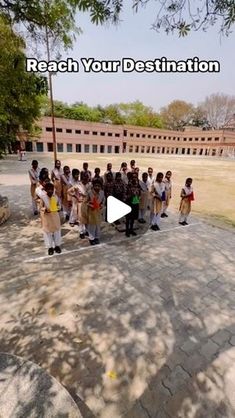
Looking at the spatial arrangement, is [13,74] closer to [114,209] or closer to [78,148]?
[114,209]

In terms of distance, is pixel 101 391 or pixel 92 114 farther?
pixel 92 114

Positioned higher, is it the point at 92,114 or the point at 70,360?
the point at 92,114

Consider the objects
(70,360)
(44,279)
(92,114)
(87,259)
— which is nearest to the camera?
(70,360)

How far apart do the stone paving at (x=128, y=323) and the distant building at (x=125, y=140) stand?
115 ft

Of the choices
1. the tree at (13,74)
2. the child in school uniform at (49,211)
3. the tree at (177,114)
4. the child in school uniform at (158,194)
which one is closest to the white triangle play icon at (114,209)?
the child in school uniform at (158,194)

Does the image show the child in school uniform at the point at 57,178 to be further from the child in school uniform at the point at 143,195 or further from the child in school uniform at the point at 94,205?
the child in school uniform at the point at 143,195

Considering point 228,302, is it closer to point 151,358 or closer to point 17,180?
point 151,358

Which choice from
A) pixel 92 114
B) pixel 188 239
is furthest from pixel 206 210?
pixel 92 114

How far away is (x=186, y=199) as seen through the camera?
7309mm

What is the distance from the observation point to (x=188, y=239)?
6.79 m

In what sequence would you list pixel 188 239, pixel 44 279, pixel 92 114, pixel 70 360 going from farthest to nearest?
pixel 92 114
pixel 188 239
pixel 44 279
pixel 70 360

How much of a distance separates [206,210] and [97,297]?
22.8ft

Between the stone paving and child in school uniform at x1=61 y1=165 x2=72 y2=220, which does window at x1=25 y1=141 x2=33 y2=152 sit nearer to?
child in school uniform at x1=61 y1=165 x2=72 y2=220

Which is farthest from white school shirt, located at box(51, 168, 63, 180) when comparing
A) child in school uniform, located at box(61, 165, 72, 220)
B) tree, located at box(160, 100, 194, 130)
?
tree, located at box(160, 100, 194, 130)
